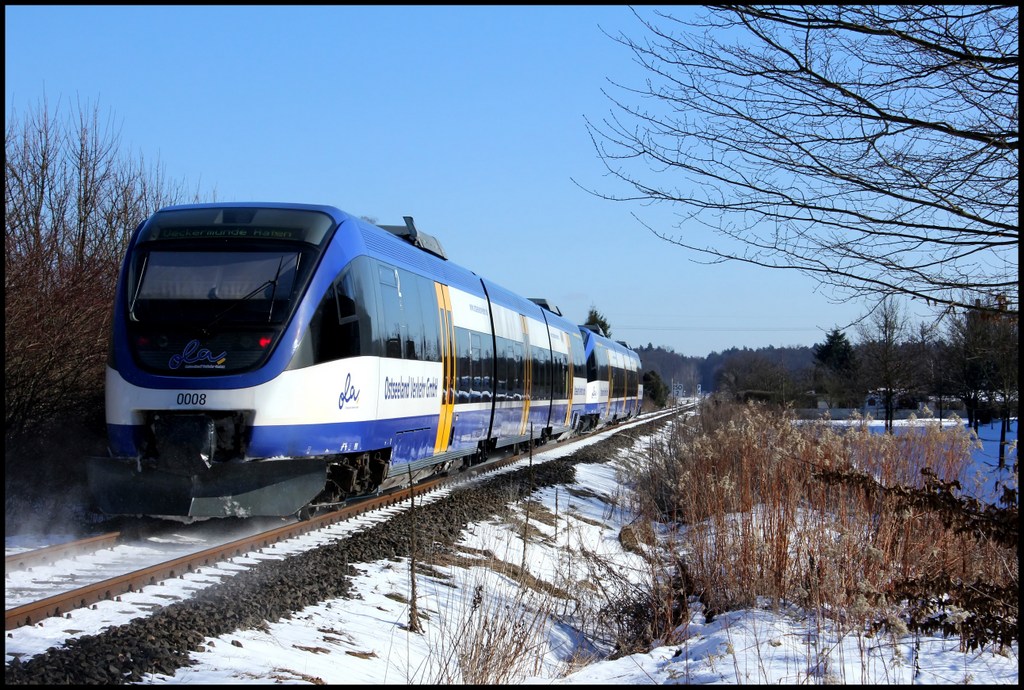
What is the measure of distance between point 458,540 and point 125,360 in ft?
12.9

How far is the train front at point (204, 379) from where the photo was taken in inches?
339

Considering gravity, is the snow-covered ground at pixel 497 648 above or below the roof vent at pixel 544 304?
below

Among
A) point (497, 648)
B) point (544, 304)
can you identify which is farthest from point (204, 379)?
point (544, 304)

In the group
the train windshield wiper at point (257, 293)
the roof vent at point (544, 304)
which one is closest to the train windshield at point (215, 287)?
the train windshield wiper at point (257, 293)

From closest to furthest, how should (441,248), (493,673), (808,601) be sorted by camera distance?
1. (493,673)
2. (808,601)
3. (441,248)

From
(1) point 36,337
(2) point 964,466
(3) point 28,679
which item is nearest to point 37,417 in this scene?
(1) point 36,337

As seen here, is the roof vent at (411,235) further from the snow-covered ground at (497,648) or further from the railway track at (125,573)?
the snow-covered ground at (497,648)

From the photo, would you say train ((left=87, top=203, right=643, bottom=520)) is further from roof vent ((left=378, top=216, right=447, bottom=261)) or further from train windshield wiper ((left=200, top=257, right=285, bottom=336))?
roof vent ((left=378, top=216, right=447, bottom=261))

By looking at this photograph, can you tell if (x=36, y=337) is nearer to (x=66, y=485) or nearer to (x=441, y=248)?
(x=66, y=485)

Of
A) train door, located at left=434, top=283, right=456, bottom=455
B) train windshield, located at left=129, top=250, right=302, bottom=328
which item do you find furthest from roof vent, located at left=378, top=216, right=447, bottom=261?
train windshield, located at left=129, top=250, right=302, bottom=328

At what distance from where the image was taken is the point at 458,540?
33.4 ft

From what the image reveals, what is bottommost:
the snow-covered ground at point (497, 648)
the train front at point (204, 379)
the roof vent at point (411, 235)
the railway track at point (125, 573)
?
the snow-covered ground at point (497, 648)

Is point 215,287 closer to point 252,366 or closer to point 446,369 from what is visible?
point 252,366

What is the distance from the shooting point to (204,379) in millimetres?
8664
